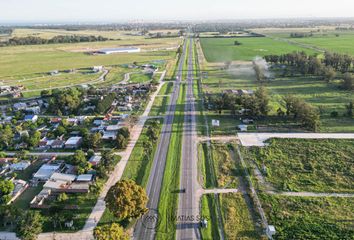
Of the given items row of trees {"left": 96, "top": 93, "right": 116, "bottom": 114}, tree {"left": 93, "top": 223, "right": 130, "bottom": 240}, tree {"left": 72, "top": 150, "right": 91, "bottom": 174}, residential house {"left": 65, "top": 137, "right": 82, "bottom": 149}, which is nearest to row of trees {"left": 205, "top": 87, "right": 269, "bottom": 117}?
row of trees {"left": 96, "top": 93, "right": 116, "bottom": 114}

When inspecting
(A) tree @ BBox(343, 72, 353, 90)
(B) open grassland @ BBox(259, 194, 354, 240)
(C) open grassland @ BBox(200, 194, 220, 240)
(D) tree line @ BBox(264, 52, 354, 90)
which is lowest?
(C) open grassland @ BBox(200, 194, 220, 240)

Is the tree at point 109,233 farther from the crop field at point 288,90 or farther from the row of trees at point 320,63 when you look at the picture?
the row of trees at point 320,63

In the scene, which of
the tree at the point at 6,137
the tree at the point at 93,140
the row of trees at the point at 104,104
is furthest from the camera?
the row of trees at the point at 104,104

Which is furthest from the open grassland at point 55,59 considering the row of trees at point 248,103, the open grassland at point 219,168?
the open grassland at point 219,168

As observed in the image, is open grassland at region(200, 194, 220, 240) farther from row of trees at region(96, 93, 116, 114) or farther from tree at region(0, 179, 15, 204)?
row of trees at region(96, 93, 116, 114)

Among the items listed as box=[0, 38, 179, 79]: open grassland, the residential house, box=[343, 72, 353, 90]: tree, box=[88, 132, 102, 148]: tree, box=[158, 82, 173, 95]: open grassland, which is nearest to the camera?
box=[88, 132, 102, 148]: tree

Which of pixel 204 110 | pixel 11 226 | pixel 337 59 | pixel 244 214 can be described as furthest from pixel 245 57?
pixel 11 226
